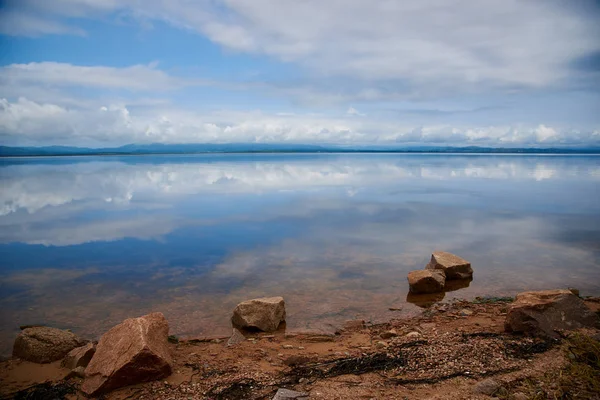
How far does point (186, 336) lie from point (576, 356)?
704 cm

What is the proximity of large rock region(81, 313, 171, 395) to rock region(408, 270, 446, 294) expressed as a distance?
688cm

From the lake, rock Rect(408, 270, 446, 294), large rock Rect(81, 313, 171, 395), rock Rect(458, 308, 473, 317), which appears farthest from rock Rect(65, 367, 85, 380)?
rock Rect(408, 270, 446, 294)

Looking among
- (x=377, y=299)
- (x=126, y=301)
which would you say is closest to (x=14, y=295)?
(x=126, y=301)

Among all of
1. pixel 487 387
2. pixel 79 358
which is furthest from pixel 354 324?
pixel 79 358

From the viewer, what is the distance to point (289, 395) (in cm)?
523

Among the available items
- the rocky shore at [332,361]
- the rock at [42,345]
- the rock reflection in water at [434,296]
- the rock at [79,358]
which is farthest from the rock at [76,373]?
the rock reflection in water at [434,296]

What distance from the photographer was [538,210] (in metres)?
26.1

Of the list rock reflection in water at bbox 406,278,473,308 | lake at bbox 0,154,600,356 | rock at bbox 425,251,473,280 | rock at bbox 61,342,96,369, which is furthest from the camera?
rock at bbox 425,251,473,280

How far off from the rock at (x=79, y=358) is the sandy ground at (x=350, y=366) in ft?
0.51

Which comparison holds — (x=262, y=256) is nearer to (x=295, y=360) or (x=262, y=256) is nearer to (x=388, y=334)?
(x=388, y=334)

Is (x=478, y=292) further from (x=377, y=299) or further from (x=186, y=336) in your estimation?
(x=186, y=336)

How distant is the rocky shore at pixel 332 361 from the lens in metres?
5.43

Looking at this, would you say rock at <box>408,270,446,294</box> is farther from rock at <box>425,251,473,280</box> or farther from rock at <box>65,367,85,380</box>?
rock at <box>65,367,85,380</box>

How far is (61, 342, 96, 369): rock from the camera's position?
21.5 ft
